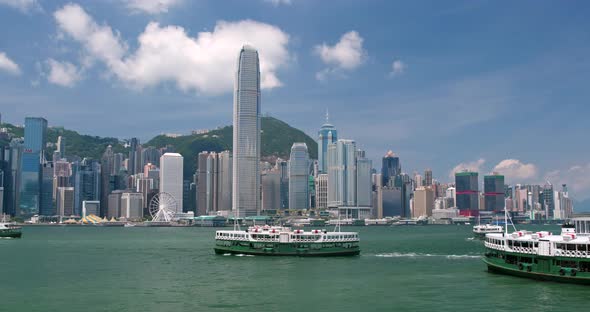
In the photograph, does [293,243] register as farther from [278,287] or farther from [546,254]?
[546,254]

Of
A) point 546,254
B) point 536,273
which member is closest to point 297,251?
point 536,273

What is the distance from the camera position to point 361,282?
7888 cm

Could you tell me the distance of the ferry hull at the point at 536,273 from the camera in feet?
228

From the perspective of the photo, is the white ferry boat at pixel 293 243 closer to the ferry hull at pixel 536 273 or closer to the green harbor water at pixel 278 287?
the green harbor water at pixel 278 287

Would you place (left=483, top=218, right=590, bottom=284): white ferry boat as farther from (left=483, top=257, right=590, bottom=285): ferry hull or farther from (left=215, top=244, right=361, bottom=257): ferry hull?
(left=215, top=244, right=361, bottom=257): ferry hull

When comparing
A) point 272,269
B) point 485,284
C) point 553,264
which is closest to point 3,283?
point 272,269

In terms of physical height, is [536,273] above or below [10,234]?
above

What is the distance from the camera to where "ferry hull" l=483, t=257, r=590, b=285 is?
69.6 meters

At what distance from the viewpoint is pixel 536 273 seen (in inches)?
2926

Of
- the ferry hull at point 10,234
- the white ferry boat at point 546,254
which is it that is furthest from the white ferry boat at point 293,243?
the ferry hull at point 10,234

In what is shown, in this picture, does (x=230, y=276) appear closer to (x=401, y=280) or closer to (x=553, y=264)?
(x=401, y=280)

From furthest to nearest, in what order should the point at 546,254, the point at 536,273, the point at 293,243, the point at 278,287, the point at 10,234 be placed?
the point at 10,234
the point at 293,243
the point at 278,287
the point at 536,273
the point at 546,254

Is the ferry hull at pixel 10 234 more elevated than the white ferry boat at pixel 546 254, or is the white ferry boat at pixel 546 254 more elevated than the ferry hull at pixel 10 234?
the white ferry boat at pixel 546 254

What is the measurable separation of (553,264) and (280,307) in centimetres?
3219
